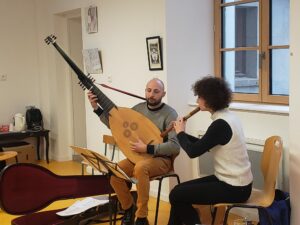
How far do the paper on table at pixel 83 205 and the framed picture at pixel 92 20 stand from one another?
1.95 metres

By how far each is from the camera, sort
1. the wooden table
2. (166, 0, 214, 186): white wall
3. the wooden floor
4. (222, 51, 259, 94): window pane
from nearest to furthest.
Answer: the wooden floor → (222, 51, 259, 94): window pane → (166, 0, 214, 186): white wall → the wooden table

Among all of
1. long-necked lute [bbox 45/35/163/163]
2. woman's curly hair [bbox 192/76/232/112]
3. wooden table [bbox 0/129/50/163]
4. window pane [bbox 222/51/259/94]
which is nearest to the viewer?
woman's curly hair [bbox 192/76/232/112]

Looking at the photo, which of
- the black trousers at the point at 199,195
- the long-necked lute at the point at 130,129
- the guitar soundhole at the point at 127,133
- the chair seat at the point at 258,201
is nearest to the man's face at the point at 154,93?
the long-necked lute at the point at 130,129

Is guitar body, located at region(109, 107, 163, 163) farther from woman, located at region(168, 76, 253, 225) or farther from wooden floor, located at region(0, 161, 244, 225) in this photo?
wooden floor, located at region(0, 161, 244, 225)

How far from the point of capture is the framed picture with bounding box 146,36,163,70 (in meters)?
3.67

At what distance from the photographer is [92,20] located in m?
4.62

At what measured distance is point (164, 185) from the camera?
383 cm

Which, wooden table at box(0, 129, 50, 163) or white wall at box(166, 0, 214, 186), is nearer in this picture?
white wall at box(166, 0, 214, 186)

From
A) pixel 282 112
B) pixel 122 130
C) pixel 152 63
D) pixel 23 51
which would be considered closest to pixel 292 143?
pixel 282 112

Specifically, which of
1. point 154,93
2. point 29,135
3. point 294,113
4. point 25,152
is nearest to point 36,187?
point 154,93

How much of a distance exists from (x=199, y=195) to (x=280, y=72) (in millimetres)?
1329

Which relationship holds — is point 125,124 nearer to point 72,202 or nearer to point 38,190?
point 38,190

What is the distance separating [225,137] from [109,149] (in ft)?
7.50

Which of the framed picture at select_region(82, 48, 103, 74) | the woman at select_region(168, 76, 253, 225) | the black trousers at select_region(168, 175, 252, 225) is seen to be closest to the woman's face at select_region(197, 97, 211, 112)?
the woman at select_region(168, 76, 253, 225)
